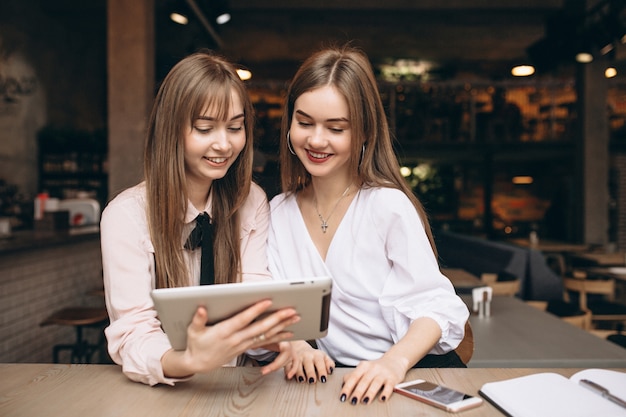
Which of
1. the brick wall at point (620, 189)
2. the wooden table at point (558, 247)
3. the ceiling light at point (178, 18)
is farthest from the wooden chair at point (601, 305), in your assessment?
the brick wall at point (620, 189)

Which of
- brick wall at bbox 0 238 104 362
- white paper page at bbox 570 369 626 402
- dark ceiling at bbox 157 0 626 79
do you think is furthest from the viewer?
dark ceiling at bbox 157 0 626 79

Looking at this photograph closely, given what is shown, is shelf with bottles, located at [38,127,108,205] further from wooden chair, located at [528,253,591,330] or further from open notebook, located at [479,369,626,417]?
open notebook, located at [479,369,626,417]

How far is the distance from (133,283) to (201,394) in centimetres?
39

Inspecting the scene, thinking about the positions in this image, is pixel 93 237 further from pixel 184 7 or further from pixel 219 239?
pixel 219 239

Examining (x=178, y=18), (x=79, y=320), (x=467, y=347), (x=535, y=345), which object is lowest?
(x=79, y=320)

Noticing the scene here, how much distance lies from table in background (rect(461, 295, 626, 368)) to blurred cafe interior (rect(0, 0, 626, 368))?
0.59 feet

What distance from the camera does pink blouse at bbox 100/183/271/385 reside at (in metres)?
1.32

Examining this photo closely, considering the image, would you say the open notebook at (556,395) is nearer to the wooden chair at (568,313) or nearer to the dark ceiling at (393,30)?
the wooden chair at (568,313)

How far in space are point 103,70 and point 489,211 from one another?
918 centimetres

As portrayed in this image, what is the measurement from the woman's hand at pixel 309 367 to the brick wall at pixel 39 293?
10.6ft

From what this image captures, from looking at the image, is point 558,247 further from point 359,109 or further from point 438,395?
point 438,395

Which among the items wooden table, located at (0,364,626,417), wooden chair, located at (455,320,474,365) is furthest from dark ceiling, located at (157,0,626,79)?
wooden table, located at (0,364,626,417)

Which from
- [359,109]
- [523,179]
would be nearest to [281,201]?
[359,109]

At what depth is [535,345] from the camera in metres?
2.51
